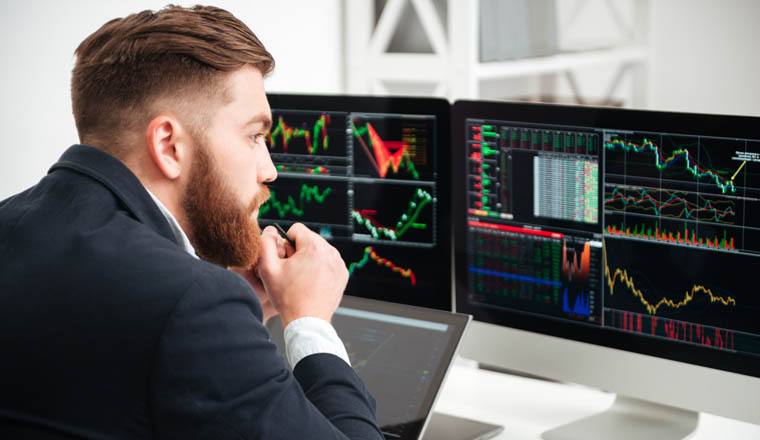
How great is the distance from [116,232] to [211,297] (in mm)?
134

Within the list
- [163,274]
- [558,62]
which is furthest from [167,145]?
[558,62]

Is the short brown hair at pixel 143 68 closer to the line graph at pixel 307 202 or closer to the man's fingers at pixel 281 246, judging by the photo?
the man's fingers at pixel 281 246

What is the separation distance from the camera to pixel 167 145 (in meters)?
1.00

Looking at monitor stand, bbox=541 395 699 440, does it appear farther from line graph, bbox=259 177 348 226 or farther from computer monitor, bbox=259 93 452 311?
line graph, bbox=259 177 348 226

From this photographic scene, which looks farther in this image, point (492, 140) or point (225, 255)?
point (492, 140)

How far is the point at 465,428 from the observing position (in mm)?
1407

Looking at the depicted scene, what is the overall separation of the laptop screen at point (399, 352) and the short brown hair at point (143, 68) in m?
0.55

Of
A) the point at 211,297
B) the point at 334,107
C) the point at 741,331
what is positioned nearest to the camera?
the point at 211,297

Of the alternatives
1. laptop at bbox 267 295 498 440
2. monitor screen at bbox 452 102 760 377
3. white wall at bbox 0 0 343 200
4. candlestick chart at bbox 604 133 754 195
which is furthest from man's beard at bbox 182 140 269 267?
white wall at bbox 0 0 343 200

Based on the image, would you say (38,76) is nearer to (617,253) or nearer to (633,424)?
(617,253)

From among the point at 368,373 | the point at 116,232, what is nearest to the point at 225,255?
the point at 116,232

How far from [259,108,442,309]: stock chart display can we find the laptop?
0.24 feet

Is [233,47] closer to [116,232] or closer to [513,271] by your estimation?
[116,232]

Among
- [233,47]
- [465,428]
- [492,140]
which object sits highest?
[233,47]
